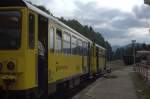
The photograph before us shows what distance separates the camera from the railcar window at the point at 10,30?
41.9 ft

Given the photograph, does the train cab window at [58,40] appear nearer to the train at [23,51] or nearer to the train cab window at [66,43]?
the train cab window at [66,43]

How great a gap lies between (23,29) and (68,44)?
6.96 m

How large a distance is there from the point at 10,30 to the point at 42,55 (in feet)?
5.35

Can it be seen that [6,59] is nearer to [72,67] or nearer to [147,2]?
[147,2]

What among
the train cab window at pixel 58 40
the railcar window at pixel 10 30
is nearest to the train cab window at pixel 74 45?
the train cab window at pixel 58 40

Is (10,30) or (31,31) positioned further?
(31,31)

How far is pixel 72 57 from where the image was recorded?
67.9 ft

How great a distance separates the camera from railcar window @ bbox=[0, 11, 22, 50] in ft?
41.9

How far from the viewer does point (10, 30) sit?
12961mm

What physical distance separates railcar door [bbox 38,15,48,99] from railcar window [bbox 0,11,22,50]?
116cm

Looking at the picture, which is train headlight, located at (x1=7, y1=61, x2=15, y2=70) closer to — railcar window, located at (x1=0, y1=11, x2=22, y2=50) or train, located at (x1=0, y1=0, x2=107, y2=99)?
train, located at (x1=0, y1=0, x2=107, y2=99)

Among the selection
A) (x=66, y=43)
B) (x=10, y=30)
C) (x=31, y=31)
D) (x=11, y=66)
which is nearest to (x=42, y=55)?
(x=31, y=31)

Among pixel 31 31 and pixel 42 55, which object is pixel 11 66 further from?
pixel 42 55

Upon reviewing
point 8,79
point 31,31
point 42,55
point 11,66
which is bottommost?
point 8,79
